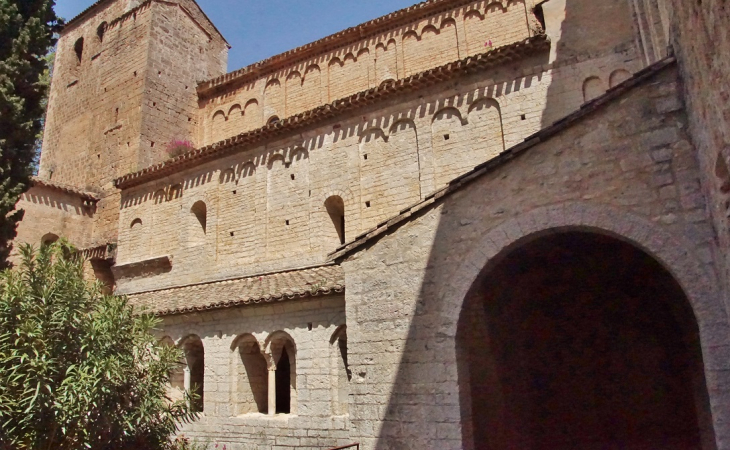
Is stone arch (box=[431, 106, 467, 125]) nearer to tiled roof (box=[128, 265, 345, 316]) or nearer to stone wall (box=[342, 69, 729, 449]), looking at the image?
tiled roof (box=[128, 265, 345, 316])

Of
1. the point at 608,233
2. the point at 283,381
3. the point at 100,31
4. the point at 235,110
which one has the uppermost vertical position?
the point at 100,31

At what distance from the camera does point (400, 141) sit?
41.0 ft

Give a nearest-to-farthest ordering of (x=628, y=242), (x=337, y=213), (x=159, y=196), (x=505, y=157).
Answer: (x=628, y=242) → (x=505, y=157) → (x=337, y=213) → (x=159, y=196)

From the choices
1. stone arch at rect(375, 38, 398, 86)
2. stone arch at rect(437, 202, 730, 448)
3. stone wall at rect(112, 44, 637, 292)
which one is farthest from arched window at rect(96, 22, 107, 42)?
→ stone arch at rect(437, 202, 730, 448)

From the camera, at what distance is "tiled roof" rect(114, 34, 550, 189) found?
37.4 ft

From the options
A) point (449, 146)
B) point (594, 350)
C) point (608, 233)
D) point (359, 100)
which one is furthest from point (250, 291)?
point (608, 233)

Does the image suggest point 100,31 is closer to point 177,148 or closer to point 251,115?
point 177,148

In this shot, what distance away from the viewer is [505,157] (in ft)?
21.2

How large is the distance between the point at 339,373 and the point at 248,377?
7.54 ft

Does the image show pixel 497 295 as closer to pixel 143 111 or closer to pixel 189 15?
pixel 143 111

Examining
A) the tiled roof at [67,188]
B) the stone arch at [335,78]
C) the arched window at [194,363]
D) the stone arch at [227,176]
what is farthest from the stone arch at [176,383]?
the tiled roof at [67,188]

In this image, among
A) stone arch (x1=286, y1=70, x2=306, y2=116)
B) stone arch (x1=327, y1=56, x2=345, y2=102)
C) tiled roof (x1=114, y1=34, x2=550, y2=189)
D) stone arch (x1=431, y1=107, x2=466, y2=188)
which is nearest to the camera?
tiled roof (x1=114, y1=34, x2=550, y2=189)

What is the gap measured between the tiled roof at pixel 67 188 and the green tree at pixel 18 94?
7.12 m

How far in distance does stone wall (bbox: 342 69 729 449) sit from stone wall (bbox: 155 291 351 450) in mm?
3072
